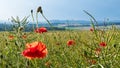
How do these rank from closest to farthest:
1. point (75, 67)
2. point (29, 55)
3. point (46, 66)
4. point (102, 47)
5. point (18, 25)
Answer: point (29, 55)
point (102, 47)
point (75, 67)
point (46, 66)
point (18, 25)

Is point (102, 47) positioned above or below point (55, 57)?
above

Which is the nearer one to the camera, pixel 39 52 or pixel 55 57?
pixel 39 52

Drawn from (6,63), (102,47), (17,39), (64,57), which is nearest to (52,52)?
(64,57)

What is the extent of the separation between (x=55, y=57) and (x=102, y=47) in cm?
143

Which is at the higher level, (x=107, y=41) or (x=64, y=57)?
(x=107, y=41)

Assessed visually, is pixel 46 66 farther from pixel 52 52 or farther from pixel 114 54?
pixel 52 52

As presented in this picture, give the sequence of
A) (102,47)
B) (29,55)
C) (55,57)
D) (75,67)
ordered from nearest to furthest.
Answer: (29,55) < (102,47) < (75,67) < (55,57)

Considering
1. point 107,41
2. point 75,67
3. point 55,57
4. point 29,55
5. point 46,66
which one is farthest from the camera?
point 55,57

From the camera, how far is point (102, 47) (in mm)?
2432

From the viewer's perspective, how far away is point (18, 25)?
10.5 feet

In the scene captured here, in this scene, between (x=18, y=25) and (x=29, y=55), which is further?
(x=18, y=25)

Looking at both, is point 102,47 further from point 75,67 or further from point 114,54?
point 75,67

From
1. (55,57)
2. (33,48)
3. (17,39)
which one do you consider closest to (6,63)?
(17,39)

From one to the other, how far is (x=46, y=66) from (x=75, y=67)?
0.30 metres
